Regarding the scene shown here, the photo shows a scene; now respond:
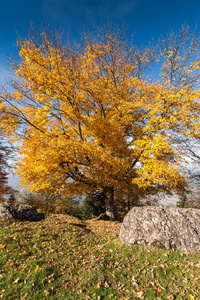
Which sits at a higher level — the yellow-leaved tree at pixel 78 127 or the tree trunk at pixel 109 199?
the yellow-leaved tree at pixel 78 127

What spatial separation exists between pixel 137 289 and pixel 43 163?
550cm

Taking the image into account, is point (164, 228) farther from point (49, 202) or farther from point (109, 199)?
point (49, 202)

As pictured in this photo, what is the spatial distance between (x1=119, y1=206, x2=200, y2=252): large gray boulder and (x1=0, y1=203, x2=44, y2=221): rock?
4479mm

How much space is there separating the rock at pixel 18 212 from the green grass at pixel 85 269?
2.41ft

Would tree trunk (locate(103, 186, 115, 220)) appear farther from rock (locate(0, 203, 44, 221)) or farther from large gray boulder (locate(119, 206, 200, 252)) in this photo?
rock (locate(0, 203, 44, 221))

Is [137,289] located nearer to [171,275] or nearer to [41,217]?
[171,275]

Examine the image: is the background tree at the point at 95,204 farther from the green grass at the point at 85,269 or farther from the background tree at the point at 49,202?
the green grass at the point at 85,269

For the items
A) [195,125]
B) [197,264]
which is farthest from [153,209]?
[195,125]

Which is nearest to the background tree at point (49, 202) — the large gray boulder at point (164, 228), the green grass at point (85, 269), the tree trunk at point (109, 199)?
the tree trunk at point (109, 199)

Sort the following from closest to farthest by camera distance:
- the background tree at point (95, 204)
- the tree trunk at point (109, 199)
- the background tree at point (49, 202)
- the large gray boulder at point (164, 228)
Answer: the large gray boulder at point (164, 228) < the tree trunk at point (109, 199) < the background tree at point (49, 202) < the background tree at point (95, 204)

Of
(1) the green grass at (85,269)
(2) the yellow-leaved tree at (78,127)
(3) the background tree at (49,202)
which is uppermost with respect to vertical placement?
(2) the yellow-leaved tree at (78,127)

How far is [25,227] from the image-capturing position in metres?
6.12

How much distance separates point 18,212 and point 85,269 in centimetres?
450

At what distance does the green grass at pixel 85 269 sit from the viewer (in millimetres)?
3449
